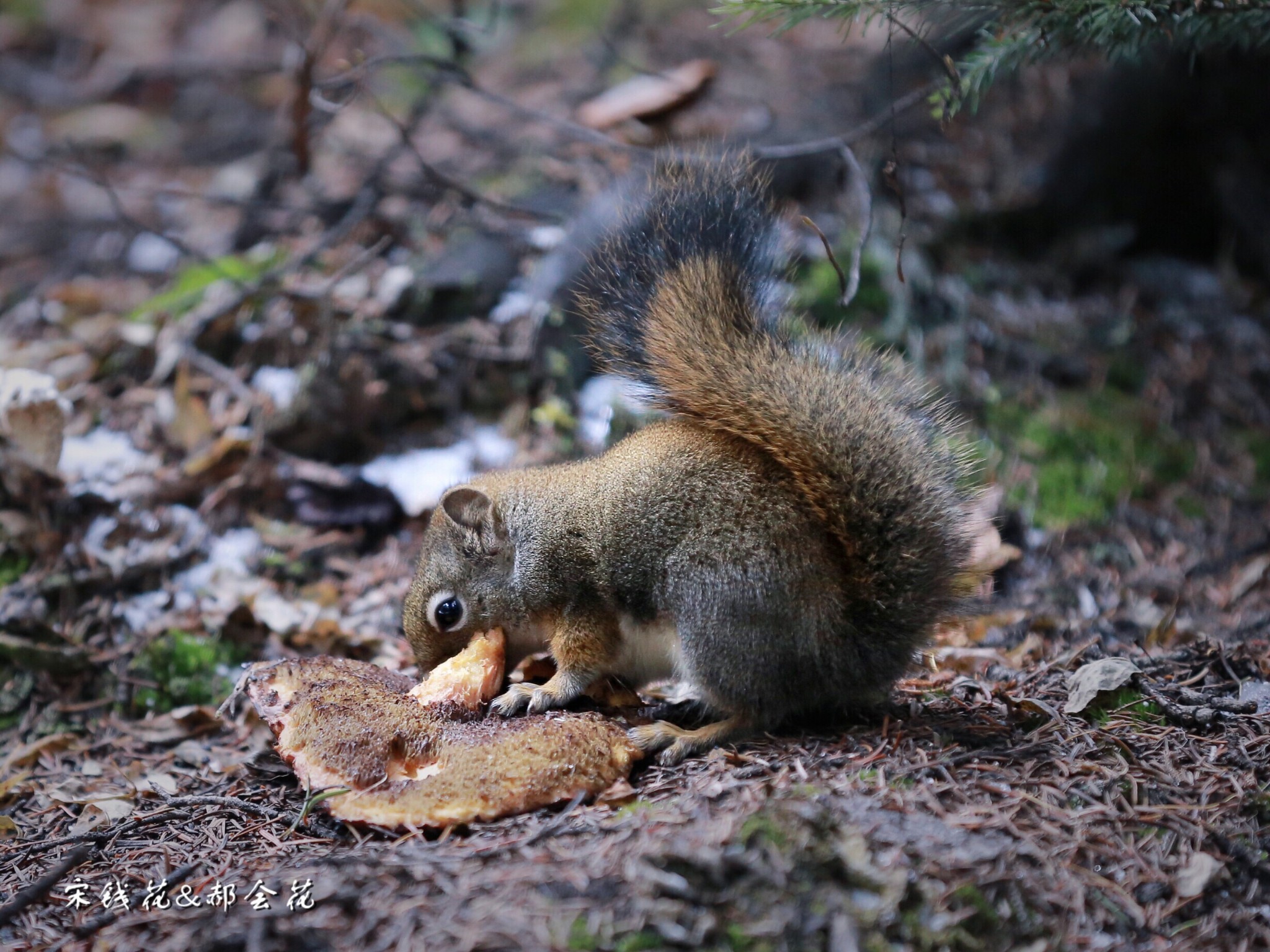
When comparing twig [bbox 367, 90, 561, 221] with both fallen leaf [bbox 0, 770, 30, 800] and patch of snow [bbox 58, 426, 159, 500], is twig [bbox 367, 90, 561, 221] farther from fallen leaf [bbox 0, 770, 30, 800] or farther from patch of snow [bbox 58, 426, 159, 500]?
fallen leaf [bbox 0, 770, 30, 800]

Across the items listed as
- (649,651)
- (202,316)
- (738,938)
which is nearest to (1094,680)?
(649,651)

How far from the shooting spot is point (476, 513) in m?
3.42

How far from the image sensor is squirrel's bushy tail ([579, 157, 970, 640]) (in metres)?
2.86

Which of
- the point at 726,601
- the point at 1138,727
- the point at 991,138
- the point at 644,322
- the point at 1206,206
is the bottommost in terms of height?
the point at 1138,727

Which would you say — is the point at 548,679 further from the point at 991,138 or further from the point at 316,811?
the point at 991,138

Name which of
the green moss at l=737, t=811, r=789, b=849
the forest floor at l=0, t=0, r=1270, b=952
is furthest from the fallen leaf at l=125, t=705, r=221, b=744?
the green moss at l=737, t=811, r=789, b=849

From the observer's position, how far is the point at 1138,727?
294cm

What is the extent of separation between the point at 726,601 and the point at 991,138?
18.1 feet

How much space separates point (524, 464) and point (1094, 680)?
275 cm

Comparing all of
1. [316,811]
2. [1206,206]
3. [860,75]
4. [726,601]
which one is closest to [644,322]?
[726,601]

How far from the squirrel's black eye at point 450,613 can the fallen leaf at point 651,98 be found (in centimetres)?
365

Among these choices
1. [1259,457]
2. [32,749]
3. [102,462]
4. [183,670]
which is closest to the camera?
[32,749]

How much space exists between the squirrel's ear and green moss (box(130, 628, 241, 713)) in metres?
1.27

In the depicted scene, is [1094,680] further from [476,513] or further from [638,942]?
[476,513]
